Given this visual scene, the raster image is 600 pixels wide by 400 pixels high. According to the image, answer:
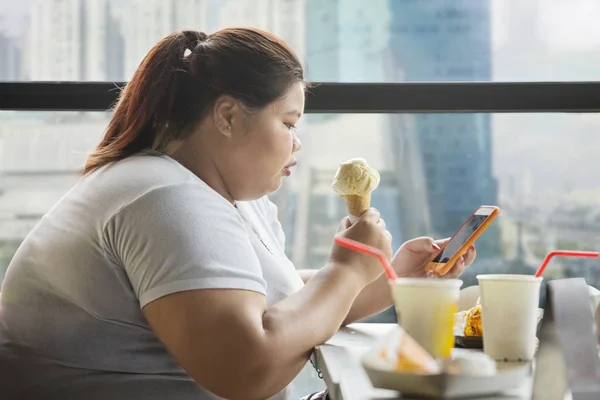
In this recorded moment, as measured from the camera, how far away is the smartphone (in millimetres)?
1452

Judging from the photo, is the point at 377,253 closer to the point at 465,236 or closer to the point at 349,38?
the point at 465,236

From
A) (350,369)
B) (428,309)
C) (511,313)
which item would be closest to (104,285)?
(350,369)

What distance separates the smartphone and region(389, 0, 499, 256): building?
0.64 m

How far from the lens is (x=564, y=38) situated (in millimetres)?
2244

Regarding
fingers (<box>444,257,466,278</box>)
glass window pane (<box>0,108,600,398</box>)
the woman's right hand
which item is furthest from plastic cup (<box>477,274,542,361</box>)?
glass window pane (<box>0,108,600,398</box>)

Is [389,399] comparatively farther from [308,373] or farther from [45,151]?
[45,151]

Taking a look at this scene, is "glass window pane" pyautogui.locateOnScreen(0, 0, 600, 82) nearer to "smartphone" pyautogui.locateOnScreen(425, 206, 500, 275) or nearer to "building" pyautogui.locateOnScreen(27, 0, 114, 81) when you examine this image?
"building" pyautogui.locateOnScreen(27, 0, 114, 81)

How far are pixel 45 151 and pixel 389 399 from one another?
1.65 meters

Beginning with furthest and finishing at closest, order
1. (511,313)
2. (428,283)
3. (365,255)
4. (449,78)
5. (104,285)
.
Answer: (449,78) → (365,255) → (104,285) → (511,313) → (428,283)

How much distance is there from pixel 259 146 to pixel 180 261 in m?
0.42

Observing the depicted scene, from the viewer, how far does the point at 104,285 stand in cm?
128

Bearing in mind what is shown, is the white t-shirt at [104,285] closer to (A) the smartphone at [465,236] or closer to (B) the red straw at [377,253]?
(B) the red straw at [377,253]

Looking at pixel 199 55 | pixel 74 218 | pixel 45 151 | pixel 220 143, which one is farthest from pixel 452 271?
pixel 45 151

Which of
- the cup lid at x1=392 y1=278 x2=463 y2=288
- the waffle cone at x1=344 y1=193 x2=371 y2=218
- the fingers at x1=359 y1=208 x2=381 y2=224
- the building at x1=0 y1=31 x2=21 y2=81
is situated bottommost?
the cup lid at x1=392 y1=278 x2=463 y2=288
